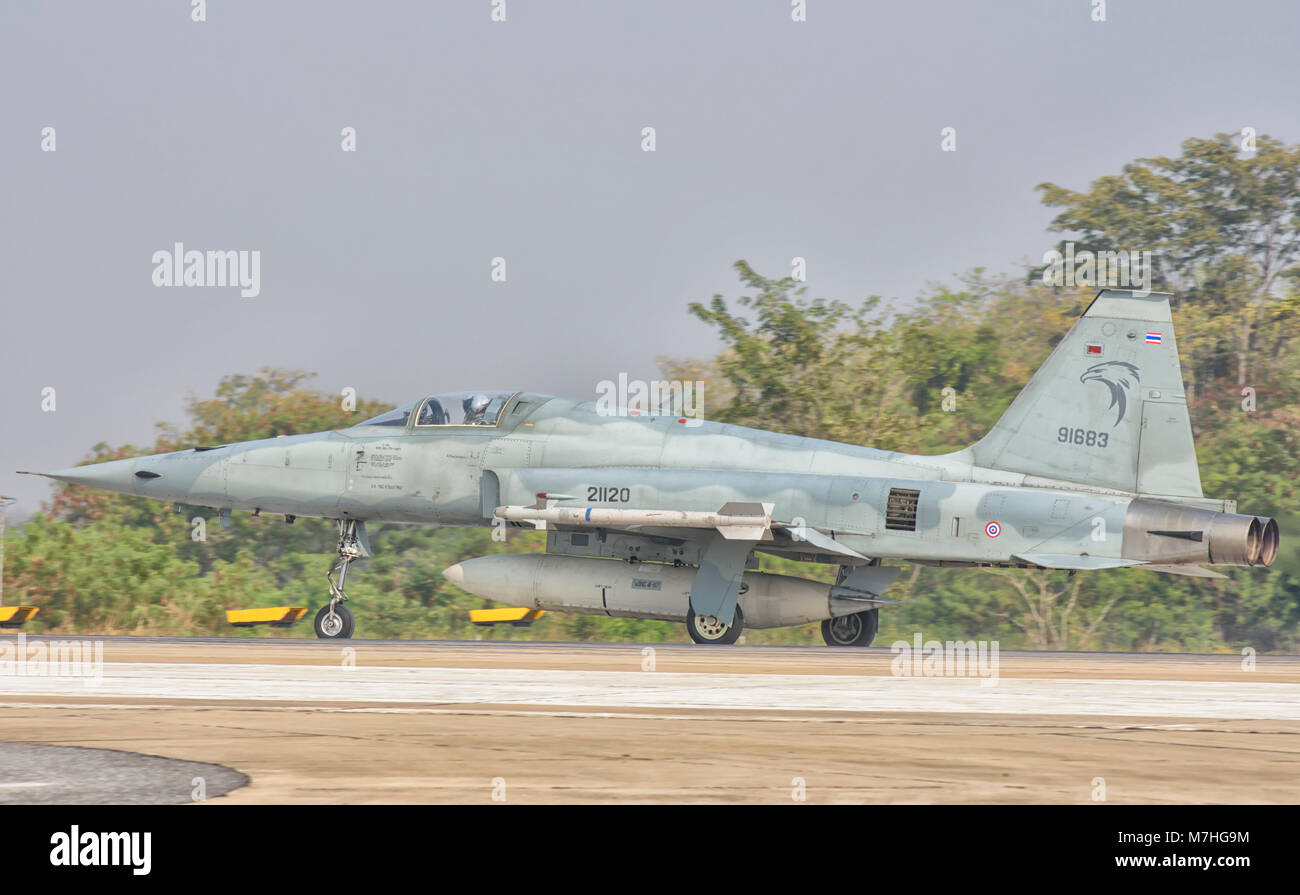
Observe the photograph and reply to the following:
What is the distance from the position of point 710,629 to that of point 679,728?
11.8m

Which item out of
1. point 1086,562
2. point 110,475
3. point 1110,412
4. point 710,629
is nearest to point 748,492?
point 710,629

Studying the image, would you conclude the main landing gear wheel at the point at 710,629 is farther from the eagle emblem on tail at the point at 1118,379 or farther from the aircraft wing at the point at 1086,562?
the eagle emblem on tail at the point at 1118,379

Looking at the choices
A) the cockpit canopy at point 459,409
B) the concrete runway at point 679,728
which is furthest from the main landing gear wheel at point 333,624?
the concrete runway at point 679,728

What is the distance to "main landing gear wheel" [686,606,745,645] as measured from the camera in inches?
810

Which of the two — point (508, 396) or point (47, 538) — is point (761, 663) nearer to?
point (508, 396)

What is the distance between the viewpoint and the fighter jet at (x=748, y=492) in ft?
64.6

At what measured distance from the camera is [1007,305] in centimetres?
4225

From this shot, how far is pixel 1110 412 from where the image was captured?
795 inches

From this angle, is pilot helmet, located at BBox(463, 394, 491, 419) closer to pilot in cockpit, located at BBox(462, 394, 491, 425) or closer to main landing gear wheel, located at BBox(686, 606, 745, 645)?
pilot in cockpit, located at BBox(462, 394, 491, 425)

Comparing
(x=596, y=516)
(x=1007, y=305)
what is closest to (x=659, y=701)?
(x=596, y=516)

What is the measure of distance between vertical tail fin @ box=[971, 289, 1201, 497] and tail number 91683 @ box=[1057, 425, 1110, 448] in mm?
15

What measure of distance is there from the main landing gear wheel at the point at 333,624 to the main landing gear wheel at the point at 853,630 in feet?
24.5

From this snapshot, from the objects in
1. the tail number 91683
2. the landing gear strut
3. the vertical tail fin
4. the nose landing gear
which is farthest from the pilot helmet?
the tail number 91683

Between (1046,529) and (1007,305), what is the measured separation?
78.6ft
